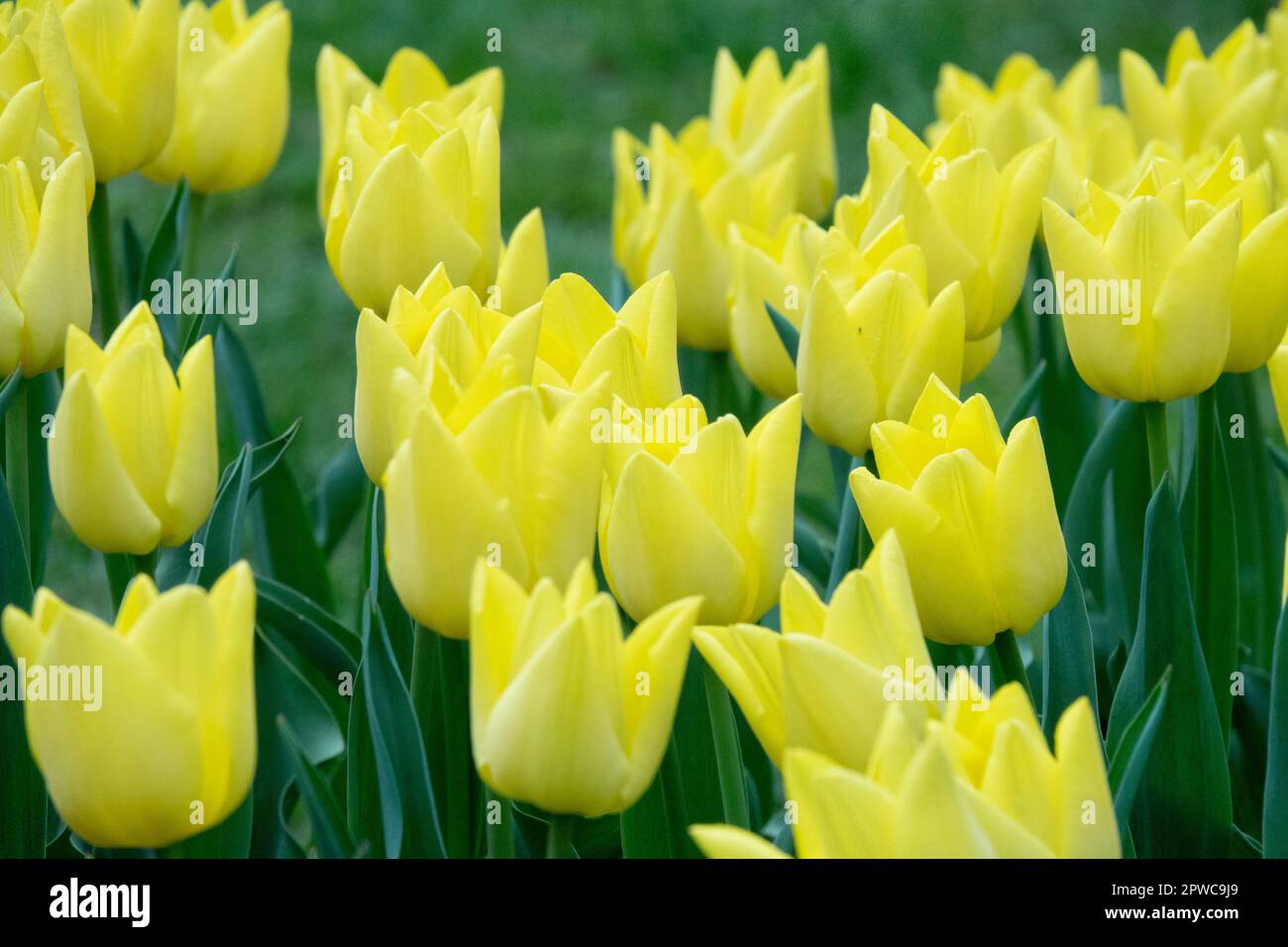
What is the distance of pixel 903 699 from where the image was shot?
816 millimetres

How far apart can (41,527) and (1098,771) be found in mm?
1071

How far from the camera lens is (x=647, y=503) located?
95cm

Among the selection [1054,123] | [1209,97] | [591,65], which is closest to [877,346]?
[1054,123]

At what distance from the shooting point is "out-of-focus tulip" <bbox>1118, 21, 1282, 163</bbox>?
187 centimetres

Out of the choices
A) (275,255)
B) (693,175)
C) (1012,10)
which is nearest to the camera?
(693,175)

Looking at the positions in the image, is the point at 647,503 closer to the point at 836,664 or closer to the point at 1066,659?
the point at 836,664

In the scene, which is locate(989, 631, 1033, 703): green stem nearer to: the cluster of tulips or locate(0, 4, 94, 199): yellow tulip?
the cluster of tulips

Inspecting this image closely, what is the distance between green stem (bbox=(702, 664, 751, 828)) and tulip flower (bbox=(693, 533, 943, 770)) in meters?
0.15

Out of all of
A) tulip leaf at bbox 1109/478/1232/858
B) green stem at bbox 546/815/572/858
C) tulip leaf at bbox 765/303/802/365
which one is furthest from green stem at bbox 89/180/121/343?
tulip leaf at bbox 1109/478/1232/858

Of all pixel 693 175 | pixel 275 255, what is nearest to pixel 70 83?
pixel 693 175

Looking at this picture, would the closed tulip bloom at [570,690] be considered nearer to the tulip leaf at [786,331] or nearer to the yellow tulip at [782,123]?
the tulip leaf at [786,331]

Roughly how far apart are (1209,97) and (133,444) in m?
1.44

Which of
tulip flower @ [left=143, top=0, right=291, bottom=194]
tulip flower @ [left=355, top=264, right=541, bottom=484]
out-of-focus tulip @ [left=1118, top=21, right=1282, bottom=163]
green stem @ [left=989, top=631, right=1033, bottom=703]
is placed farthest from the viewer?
out-of-focus tulip @ [left=1118, top=21, right=1282, bottom=163]
